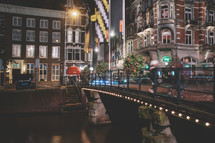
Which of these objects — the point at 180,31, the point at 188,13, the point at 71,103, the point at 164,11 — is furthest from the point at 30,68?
the point at 188,13

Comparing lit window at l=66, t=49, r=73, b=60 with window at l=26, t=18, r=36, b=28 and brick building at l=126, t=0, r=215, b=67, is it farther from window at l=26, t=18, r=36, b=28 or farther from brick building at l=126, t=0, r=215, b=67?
brick building at l=126, t=0, r=215, b=67

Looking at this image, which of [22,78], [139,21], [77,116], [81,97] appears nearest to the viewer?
[77,116]

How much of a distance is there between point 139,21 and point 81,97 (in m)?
16.6

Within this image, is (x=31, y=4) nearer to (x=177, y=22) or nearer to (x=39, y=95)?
(x=39, y=95)

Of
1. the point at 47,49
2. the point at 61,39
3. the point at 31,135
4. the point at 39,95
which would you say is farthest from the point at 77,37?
the point at 31,135

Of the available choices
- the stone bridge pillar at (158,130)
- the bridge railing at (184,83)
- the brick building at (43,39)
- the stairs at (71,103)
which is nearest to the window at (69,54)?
the brick building at (43,39)

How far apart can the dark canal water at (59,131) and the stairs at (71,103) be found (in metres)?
1.18

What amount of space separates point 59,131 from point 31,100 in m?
5.86

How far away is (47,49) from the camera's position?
2905 centimetres

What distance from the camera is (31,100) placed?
53.5ft

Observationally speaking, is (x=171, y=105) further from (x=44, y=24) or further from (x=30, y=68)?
(x=44, y=24)

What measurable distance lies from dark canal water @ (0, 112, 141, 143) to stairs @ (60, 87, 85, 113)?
46.3 inches

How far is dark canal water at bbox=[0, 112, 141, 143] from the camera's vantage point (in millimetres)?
11125

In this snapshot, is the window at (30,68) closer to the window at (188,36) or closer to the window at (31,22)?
the window at (31,22)
